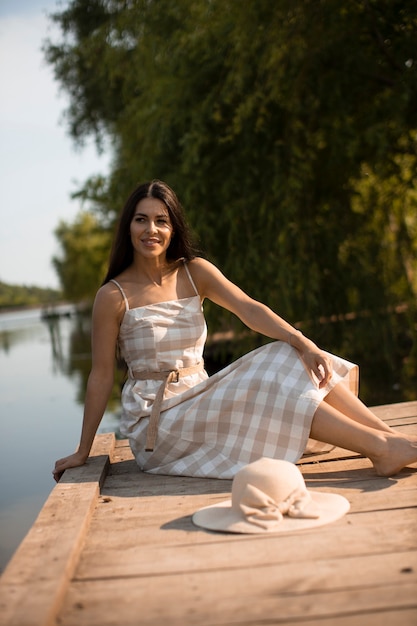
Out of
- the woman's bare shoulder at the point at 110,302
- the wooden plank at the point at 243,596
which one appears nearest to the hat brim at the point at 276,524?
the wooden plank at the point at 243,596

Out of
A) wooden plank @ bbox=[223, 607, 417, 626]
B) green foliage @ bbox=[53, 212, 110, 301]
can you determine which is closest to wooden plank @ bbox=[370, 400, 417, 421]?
wooden plank @ bbox=[223, 607, 417, 626]

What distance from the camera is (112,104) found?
39.0 feet

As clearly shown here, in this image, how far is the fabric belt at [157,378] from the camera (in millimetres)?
2887

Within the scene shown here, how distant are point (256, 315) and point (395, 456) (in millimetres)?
793

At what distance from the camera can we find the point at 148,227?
3.06 m

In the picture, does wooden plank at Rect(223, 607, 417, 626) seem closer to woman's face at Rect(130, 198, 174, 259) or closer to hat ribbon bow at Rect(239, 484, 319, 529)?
hat ribbon bow at Rect(239, 484, 319, 529)

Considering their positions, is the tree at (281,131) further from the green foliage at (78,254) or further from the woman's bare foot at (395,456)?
the green foliage at (78,254)

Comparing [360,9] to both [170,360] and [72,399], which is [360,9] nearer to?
[170,360]

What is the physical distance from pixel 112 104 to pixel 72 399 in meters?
5.25

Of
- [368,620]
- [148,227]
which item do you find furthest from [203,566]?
[148,227]

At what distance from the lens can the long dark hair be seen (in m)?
3.10

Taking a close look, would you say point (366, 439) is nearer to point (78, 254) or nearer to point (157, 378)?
point (157, 378)

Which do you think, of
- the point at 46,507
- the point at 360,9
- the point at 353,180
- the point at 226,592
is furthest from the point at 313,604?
the point at 353,180

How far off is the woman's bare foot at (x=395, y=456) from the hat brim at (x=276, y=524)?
0.28 m
